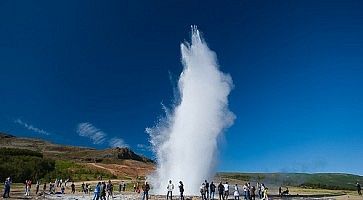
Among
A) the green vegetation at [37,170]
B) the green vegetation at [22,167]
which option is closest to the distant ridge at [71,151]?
the green vegetation at [37,170]

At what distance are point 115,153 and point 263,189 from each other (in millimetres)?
104158

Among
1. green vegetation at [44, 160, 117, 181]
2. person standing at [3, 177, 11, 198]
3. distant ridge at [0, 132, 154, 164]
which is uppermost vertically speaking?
distant ridge at [0, 132, 154, 164]

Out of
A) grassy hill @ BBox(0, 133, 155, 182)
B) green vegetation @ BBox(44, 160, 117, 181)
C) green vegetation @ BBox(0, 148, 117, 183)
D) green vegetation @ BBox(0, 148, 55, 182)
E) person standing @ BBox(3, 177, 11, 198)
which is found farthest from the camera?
green vegetation @ BBox(44, 160, 117, 181)

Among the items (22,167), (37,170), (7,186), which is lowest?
(7,186)

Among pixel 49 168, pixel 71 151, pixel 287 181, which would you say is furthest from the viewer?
pixel 71 151

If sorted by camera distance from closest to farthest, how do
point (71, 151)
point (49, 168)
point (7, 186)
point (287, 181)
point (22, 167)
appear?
point (7, 186) < point (22, 167) < point (49, 168) < point (287, 181) < point (71, 151)

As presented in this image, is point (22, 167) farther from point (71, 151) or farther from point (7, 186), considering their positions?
point (71, 151)

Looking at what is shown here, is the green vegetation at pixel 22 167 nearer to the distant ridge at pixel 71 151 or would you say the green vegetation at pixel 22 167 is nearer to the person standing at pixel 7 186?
the distant ridge at pixel 71 151

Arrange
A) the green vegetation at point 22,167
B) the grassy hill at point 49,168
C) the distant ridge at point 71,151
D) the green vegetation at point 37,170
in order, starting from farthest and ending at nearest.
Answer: the distant ridge at point 71,151, the grassy hill at point 49,168, the green vegetation at point 37,170, the green vegetation at point 22,167

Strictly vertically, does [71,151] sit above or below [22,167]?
above

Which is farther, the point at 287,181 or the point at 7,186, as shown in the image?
the point at 287,181

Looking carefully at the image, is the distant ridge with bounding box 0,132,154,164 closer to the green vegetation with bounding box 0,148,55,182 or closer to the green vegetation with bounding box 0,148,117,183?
the green vegetation with bounding box 0,148,117,183

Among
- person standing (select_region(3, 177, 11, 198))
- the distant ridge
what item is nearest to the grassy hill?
the distant ridge

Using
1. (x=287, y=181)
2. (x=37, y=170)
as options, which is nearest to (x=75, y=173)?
(x=37, y=170)
